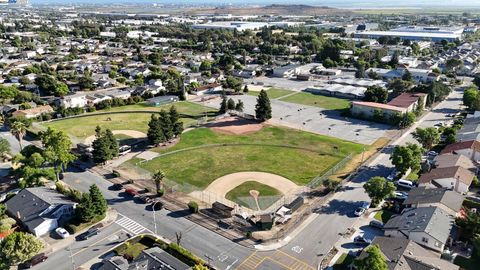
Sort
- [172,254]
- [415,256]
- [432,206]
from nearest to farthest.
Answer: [415,256], [172,254], [432,206]

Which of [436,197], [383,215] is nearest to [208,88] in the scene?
[383,215]

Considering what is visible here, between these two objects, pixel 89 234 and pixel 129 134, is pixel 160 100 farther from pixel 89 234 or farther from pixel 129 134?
pixel 89 234

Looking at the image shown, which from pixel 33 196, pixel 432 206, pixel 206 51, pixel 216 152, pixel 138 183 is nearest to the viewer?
pixel 432 206

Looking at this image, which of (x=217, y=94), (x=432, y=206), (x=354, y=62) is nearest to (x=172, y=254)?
(x=432, y=206)

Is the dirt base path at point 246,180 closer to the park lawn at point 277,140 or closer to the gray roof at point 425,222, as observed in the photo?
the park lawn at point 277,140

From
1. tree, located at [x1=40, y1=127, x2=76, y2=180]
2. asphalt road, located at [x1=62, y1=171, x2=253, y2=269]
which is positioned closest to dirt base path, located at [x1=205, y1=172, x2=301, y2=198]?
asphalt road, located at [x1=62, y1=171, x2=253, y2=269]

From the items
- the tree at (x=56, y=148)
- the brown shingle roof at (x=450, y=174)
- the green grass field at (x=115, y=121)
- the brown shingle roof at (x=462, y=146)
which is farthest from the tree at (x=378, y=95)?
the tree at (x=56, y=148)

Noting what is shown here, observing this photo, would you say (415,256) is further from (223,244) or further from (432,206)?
(223,244)

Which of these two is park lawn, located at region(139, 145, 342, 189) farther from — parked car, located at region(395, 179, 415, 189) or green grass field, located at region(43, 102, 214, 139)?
green grass field, located at region(43, 102, 214, 139)
